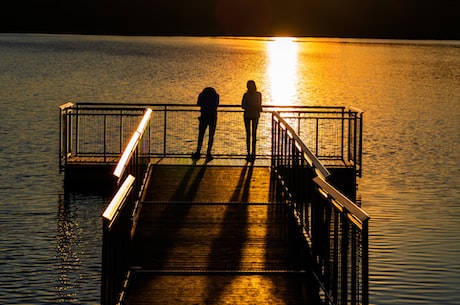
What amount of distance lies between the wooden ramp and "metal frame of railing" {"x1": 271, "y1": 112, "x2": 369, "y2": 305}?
0.89 feet

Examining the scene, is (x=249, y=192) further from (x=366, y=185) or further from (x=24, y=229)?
(x=366, y=185)

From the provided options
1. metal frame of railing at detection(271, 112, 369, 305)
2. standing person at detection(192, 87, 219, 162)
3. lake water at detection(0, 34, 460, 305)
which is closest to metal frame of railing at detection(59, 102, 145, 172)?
lake water at detection(0, 34, 460, 305)

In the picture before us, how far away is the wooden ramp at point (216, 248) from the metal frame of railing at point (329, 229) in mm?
273

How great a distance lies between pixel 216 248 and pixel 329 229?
2740 mm

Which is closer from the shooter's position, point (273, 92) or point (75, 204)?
point (75, 204)

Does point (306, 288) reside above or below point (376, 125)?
below

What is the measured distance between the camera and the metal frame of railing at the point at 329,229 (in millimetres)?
9017

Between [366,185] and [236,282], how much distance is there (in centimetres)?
1293

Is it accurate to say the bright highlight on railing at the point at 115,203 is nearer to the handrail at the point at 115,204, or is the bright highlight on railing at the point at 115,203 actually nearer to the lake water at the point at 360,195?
the handrail at the point at 115,204

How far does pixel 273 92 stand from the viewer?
68.4 metres

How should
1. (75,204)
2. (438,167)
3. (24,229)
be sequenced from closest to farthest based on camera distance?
1. (24,229)
2. (75,204)
3. (438,167)

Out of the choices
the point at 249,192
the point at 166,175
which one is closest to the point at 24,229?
the point at 166,175

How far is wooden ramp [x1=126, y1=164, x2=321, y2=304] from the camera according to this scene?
37.0 ft

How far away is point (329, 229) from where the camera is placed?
1083 centimetres
